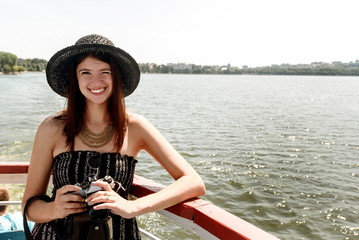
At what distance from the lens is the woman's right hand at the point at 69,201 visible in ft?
5.15

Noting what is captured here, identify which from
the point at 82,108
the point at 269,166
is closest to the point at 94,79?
the point at 82,108

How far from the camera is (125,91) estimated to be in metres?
2.35

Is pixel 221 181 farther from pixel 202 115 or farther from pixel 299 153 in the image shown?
pixel 202 115

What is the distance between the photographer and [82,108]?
85.3 inches

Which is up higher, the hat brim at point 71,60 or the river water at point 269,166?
the hat brim at point 71,60

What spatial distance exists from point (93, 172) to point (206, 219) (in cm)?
74

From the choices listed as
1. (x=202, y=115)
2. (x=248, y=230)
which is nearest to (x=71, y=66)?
(x=248, y=230)

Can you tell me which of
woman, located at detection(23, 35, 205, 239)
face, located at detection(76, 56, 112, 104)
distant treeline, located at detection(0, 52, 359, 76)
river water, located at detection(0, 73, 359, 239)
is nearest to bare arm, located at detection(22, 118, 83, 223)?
woman, located at detection(23, 35, 205, 239)

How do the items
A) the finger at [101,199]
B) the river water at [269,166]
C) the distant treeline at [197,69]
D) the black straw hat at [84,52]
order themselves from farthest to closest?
the distant treeline at [197,69], the river water at [269,166], the black straw hat at [84,52], the finger at [101,199]

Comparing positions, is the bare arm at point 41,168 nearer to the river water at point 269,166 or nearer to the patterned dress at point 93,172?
the patterned dress at point 93,172

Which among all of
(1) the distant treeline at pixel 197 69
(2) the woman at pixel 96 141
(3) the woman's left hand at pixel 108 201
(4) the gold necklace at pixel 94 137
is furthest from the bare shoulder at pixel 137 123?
(1) the distant treeline at pixel 197 69

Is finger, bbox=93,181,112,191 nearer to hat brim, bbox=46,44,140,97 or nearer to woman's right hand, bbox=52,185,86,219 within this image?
woman's right hand, bbox=52,185,86,219

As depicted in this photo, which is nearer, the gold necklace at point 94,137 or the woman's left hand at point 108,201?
the woman's left hand at point 108,201

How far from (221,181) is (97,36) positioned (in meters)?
8.93
